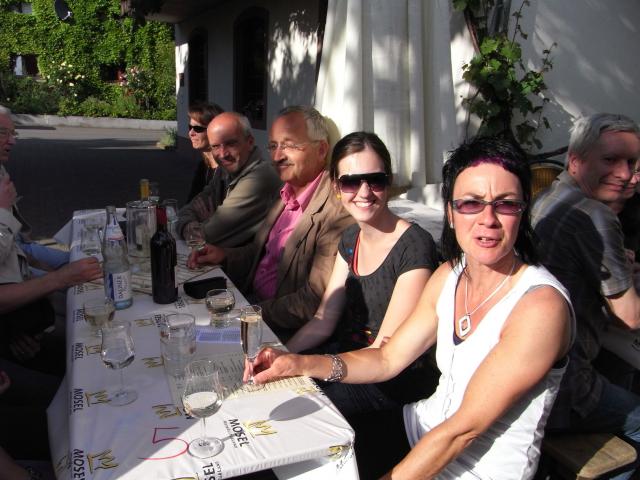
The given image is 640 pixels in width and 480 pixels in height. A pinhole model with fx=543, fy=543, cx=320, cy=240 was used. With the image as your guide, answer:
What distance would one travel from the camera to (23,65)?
29.6 metres

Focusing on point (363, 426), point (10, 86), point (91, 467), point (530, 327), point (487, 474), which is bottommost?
point (363, 426)

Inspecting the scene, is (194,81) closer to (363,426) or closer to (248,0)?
(248,0)

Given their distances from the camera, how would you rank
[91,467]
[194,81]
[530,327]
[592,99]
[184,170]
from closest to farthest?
[91,467] → [530,327] → [592,99] → [184,170] → [194,81]

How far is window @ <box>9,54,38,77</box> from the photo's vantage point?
28222mm

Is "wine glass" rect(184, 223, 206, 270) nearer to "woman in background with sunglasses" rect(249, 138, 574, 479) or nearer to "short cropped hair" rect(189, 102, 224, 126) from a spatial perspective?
"woman in background with sunglasses" rect(249, 138, 574, 479)

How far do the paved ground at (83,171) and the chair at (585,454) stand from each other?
6.44 metres

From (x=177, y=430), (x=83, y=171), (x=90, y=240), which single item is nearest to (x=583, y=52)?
(x=90, y=240)

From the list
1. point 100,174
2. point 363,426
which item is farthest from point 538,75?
point 100,174

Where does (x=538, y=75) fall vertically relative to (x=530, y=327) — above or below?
above

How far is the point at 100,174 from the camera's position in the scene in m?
11.8

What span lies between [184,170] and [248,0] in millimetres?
4466

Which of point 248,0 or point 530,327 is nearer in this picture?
point 530,327

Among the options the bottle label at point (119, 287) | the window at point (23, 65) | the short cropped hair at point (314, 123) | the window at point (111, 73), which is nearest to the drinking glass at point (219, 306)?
the bottle label at point (119, 287)

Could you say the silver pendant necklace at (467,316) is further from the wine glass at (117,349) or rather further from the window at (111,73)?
the window at (111,73)
